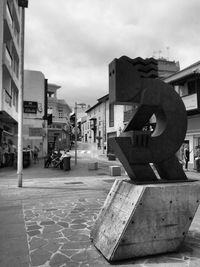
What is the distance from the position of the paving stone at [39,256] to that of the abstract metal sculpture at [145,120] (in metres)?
1.77

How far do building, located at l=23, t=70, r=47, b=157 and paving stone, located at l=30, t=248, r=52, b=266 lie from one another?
31332 mm

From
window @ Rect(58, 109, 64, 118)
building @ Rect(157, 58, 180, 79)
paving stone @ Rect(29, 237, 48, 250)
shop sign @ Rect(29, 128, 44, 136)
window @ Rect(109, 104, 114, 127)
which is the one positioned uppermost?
building @ Rect(157, 58, 180, 79)

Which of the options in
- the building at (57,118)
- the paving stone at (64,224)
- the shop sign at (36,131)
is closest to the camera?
the paving stone at (64,224)

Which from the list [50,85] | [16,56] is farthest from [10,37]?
[50,85]

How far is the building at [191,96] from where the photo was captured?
1945cm

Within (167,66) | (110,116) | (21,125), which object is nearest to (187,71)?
(167,66)

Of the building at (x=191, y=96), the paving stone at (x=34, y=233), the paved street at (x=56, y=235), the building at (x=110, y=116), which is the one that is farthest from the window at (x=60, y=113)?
the paving stone at (x=34, y=233)

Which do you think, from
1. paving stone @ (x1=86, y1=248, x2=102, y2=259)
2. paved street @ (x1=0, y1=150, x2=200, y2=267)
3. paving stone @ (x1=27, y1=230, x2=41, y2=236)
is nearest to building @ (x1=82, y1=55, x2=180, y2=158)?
paved street @ (x1=0, y1=150, x2=200, y2=267)

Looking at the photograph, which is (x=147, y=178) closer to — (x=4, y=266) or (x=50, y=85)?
(x=4, y=266)

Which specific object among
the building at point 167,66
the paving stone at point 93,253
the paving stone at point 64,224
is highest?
the building at point 167,66

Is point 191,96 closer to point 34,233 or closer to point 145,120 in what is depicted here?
point 145,120

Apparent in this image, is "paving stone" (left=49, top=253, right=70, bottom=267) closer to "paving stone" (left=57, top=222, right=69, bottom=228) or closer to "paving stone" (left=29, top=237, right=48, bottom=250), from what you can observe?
"paving stone" (left=29, top=237, right=48, bottom=250)

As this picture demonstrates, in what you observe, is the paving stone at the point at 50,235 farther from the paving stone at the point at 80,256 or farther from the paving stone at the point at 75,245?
the paving stone at the point at 80,256

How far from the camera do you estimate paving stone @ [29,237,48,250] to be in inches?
172
